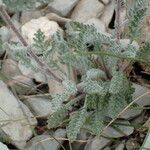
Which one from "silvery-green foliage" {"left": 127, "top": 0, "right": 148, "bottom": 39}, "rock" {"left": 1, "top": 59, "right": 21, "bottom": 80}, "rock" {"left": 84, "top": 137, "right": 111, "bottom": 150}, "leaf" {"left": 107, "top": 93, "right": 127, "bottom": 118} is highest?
"silvery-green foliage" {"left": 127, "top": 0, "right": 148, "bottom": 39}

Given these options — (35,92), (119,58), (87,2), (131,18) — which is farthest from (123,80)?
(87,2)

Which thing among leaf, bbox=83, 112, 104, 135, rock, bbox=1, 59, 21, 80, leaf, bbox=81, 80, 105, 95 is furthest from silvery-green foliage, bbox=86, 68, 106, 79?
rock, bbox=1, 59, 21, 80

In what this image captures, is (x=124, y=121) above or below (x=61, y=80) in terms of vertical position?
below

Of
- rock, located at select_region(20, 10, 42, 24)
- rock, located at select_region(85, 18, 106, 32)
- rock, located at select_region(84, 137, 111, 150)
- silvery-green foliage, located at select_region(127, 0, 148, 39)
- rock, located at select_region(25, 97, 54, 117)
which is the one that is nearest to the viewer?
silvery-green foliage, located at select_region(127, 0, 148, 39)

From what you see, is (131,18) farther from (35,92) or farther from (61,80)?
(35,92)

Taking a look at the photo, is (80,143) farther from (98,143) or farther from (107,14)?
(107,14)

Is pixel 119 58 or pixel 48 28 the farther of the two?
pixel 48 28

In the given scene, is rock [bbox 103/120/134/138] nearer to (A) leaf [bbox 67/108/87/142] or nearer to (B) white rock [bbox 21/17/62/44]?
(A) leaf [bbox 67/108/87/142]
